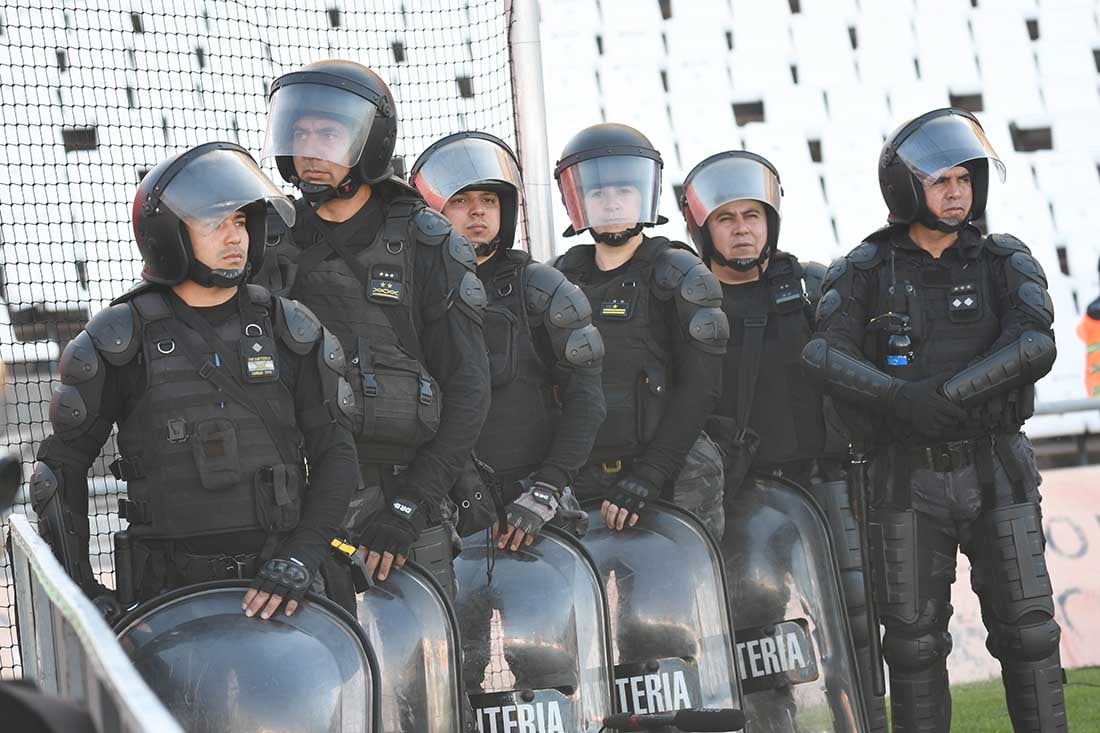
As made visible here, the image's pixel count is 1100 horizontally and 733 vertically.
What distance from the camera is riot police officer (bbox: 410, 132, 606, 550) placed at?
19.7 ft

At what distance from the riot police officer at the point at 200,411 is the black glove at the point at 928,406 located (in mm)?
2406

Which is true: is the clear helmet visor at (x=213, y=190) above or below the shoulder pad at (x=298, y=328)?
above

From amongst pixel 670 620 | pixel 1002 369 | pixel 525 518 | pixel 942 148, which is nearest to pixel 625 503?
pixel 670 620

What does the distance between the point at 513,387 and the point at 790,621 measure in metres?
1.35

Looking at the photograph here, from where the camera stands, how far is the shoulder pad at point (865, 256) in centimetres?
669

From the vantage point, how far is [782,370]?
23.3ft

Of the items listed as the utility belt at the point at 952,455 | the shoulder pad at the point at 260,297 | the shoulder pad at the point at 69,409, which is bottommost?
the utility belt at the point at 952,455

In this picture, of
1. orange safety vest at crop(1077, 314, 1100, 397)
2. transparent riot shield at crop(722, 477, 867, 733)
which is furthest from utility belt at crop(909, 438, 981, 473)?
orange safety vest at crop(1077, 314, 1100, 397)

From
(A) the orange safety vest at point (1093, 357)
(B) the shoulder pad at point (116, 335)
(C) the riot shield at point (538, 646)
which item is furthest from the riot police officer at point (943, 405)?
(A) the orange safety vest at point (1093, 357)

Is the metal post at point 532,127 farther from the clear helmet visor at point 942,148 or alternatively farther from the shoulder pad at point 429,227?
the shoulder pad at point 429,227

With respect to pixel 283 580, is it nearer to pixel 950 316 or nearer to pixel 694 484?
pixel 694 484

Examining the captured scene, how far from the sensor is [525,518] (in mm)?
5590

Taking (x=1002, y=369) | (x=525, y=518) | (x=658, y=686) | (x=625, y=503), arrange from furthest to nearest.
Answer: (x=1002, y=369)
(x=625, y=503)
(x=658, y=686)
(x=525, y=518)

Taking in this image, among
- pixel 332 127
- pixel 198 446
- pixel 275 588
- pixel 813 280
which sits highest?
pixel 332 127
